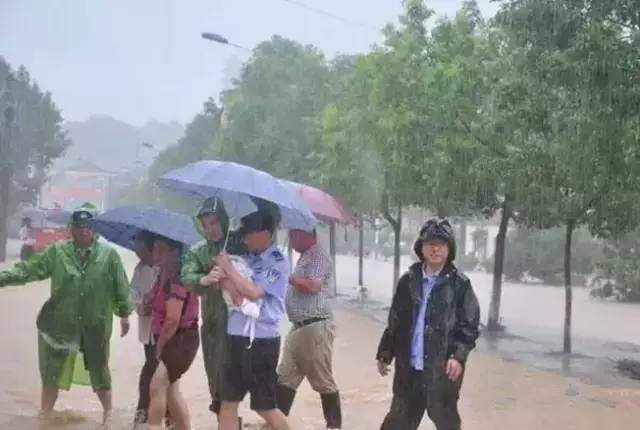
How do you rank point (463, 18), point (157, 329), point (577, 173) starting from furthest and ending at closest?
1. point (463, 18)
2. point (577, 173)
3. point (157, 329)

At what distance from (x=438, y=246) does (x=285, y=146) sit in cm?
1899

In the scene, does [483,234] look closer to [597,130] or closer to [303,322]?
[597,130]

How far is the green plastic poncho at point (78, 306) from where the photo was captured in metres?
6.23

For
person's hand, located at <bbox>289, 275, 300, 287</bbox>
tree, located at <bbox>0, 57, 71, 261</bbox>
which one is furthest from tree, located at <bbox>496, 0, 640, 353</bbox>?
tree, located at <bbox>0, 57, 71, 261</bbox>

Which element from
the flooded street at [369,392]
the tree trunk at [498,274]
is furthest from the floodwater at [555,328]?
the tree trunk at [498,274]

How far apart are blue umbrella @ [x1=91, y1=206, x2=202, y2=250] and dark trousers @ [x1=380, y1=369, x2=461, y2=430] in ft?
5.08

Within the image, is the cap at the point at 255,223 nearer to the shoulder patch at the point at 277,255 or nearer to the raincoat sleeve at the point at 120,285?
the shoulder patch at the point at 277,255

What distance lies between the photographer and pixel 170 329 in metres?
5.38

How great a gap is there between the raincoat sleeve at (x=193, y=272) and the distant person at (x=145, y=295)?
32.9 inches

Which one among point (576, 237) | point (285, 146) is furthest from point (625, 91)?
point (576, 237)

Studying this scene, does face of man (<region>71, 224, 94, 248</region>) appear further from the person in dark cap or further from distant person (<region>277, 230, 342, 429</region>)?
the person in dark cap

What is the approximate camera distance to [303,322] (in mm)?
6078

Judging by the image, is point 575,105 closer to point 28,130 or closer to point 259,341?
point 259,341

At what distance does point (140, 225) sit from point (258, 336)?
1.24m
